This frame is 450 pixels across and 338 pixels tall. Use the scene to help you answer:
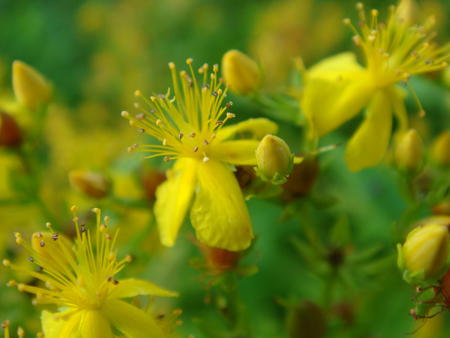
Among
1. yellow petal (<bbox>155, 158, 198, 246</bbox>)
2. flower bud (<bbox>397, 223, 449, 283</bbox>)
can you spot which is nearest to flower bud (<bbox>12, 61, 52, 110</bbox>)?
yellow petal (<bbox>155, 158, 198, 246</bbox>)

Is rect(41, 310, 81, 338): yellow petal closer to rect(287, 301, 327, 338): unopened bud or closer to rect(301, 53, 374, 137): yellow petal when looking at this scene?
rect(287, 301, 327, 338): unopened bud

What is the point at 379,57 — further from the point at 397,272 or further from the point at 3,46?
the point at 3,46

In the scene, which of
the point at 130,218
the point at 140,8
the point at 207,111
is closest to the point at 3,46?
the point at 140,8

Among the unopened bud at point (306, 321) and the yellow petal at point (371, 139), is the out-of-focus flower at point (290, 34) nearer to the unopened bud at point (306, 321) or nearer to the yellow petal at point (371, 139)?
the yellow petal at point (371, 139)

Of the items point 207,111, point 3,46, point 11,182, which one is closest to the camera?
point 207,111

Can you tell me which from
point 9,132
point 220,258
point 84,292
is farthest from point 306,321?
point 9,132

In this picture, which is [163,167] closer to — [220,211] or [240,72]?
[240,72]
